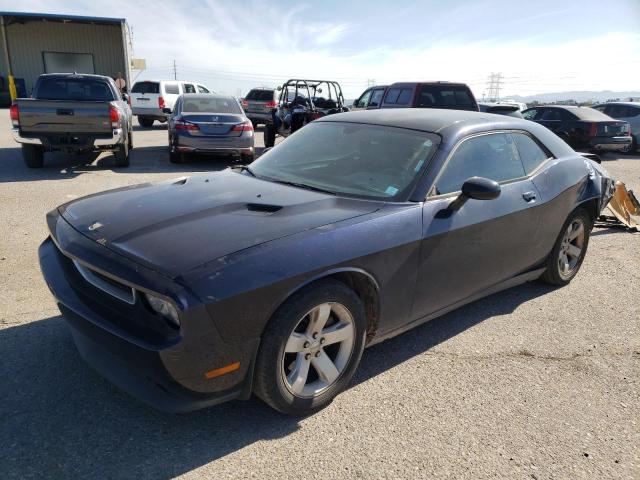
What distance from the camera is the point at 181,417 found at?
8.44 feet

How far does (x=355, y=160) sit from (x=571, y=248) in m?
2.46

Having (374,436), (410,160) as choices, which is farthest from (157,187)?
(374,436)

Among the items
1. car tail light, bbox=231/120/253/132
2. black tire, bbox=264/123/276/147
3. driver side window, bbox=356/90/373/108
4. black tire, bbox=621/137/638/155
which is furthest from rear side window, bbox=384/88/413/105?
black tire, bbox=621/137/638/155

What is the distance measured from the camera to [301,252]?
240 cm

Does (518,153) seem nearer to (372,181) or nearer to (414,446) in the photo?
(372,181)

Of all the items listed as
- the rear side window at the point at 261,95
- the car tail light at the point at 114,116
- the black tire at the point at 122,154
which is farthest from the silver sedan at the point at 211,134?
the rear side window at the point at 261,95

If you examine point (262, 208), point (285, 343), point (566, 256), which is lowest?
point (566, 256)

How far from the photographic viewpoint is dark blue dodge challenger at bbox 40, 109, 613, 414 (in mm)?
2180

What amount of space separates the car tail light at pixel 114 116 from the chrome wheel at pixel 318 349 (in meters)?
7.86

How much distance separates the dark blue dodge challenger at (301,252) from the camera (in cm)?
218

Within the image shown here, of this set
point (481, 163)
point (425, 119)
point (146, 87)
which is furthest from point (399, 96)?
point (146, 87)

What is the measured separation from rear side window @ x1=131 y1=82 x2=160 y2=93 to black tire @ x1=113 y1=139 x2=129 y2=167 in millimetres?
11223

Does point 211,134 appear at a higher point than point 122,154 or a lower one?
higher

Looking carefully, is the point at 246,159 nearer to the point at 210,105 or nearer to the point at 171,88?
the point at 210,105
